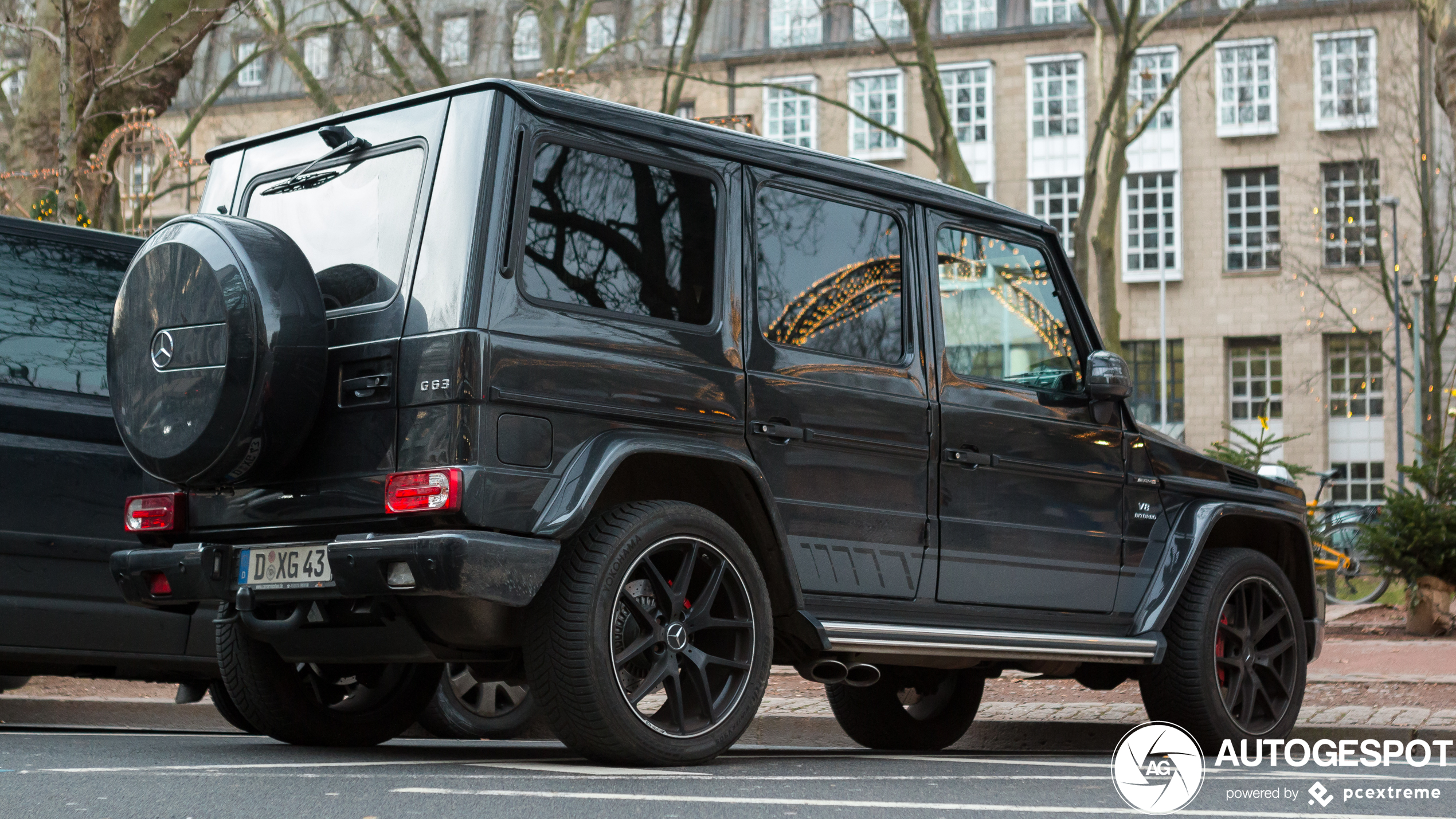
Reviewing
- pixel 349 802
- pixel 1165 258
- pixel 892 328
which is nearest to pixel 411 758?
pixel 349 802

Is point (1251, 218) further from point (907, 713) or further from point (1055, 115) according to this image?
point (907, 713)

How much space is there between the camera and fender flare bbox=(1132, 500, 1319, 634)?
21.6 feet

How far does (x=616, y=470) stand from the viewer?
16.3ft

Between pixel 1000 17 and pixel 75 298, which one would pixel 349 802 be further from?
pixel 1000 17

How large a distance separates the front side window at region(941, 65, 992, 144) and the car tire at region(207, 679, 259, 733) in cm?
3845

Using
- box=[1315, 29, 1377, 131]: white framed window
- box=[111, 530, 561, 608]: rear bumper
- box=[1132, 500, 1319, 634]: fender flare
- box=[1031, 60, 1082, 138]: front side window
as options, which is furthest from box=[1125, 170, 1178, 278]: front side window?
box=[111, 530, 561, 608]: rear bumper

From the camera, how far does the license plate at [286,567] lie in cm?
481

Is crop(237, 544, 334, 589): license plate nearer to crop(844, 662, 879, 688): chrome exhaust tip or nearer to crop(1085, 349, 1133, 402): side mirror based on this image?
crop(844, 662, 879, 688): chrome exhaust tip

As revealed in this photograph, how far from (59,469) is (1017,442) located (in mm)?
3630

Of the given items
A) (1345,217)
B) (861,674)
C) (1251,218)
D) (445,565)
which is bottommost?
(861,674)

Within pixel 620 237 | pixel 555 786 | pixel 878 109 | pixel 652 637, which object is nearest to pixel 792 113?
pixel 878 109

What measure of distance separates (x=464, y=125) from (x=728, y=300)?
1028 mm

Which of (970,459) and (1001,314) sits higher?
(1001,314)

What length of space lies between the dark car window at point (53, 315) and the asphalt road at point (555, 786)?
139cm
